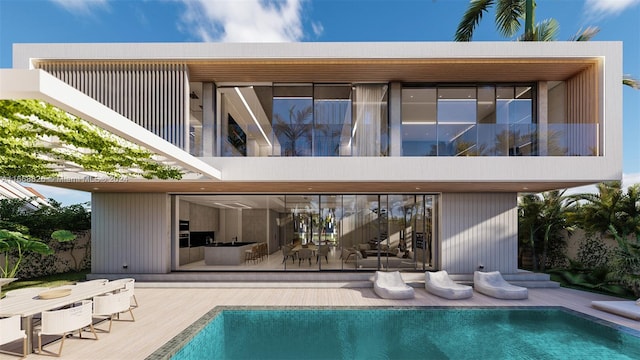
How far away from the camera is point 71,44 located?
10.3 metres

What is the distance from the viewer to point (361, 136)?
10.4 m

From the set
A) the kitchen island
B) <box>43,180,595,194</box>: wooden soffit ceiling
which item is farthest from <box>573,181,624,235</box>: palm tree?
the kitchen island

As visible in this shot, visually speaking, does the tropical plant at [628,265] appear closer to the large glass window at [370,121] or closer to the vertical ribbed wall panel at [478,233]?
the vertical ribbed wall panel at [478,233]

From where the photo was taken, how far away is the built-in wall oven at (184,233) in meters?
13.9

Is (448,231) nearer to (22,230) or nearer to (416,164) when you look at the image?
(416,164)

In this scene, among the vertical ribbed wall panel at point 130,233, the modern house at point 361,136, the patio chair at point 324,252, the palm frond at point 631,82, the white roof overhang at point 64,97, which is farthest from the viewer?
the palm frond at point 631,82

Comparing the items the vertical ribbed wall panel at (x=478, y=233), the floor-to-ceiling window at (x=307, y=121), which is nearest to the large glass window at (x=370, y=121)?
the floor-to-ceiling window at (x=307, y=121)

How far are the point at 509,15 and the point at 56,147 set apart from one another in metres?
15.5

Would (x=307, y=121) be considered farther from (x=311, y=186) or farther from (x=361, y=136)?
(x=311, y=186)

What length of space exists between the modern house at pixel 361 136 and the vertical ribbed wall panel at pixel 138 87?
0.04 m

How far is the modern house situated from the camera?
9.78m

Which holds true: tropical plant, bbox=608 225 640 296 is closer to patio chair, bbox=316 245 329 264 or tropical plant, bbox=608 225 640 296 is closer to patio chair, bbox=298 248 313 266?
patio chair, bbox=316 245 329 264

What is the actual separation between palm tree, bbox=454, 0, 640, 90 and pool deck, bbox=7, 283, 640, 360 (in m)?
9.74

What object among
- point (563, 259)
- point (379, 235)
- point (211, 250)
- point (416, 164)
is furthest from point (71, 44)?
point (563, 259)
